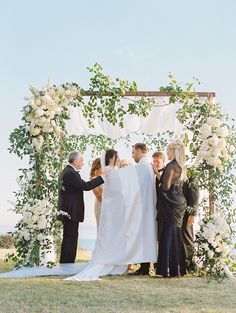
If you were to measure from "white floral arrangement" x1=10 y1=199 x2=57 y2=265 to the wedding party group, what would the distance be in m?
0.26

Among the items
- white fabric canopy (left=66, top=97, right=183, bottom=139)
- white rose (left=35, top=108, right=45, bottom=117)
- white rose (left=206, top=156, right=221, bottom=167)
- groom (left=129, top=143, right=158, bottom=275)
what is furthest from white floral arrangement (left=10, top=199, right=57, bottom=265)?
white rose (left=206, top=156, right=221, bottom=167)

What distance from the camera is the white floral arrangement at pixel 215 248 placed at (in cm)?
824

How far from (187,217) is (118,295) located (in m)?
2.35

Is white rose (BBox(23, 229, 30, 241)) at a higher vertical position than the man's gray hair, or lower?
lower

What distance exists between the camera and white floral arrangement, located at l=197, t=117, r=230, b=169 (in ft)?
27.5

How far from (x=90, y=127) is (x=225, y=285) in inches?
128

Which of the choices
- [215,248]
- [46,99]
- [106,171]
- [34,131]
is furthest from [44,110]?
[215,248]

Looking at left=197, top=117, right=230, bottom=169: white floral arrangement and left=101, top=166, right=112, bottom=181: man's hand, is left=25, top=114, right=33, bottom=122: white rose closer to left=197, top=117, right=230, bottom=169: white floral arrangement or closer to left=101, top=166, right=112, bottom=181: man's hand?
left=101, top=166, right=112, bottom=181: man's hand

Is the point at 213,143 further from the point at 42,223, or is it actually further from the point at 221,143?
the point at 42,223

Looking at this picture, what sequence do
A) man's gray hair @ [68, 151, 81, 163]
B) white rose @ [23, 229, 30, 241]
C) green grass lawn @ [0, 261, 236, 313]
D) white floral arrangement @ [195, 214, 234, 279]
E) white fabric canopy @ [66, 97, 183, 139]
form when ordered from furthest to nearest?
white fabric canopy @ [66, 97, 183, 139]
man's gray hair @ [68, 151, 81, 163]
white rose @ [23, 229, 30, 241]
white floral arrangement @ [195, 214, 234, 279]
green grass lawn @ [0, 261, 236, 313]

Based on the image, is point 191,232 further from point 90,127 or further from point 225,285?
point 90,127

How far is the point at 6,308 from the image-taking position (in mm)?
5703

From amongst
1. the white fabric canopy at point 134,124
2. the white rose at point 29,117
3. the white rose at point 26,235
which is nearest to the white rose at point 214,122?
the white fabric canopy at point 134,124

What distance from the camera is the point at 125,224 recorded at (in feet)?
27.6
